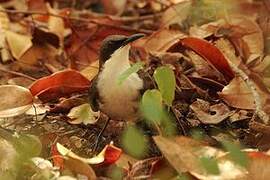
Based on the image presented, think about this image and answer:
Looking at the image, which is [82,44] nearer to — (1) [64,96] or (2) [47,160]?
(1) [64,96]

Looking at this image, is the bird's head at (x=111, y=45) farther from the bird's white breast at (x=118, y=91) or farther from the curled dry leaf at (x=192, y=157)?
the curled dry leaf at (x=192, y=157)

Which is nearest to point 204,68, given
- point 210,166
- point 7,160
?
point 7,160

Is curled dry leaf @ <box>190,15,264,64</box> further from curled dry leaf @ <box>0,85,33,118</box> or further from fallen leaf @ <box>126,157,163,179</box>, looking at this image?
fallen leaf @ <box>126,157,163,179</box>

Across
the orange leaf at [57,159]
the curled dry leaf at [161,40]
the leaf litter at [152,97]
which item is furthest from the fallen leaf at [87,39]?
the orange leaf at [57,159]

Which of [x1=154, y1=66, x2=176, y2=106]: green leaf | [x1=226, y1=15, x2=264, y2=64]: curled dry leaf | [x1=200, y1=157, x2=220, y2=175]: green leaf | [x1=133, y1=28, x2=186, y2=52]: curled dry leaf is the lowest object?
[x1=133, y1=28, x2=186, y2=52]: curled dry leaf

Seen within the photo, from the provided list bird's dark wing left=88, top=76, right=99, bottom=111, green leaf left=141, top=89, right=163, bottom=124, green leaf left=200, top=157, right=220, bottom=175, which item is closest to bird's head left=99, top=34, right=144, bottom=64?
bird's dark wing left=88, top=76, right=99, bottom=111

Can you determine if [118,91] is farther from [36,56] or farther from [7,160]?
[36,56]
